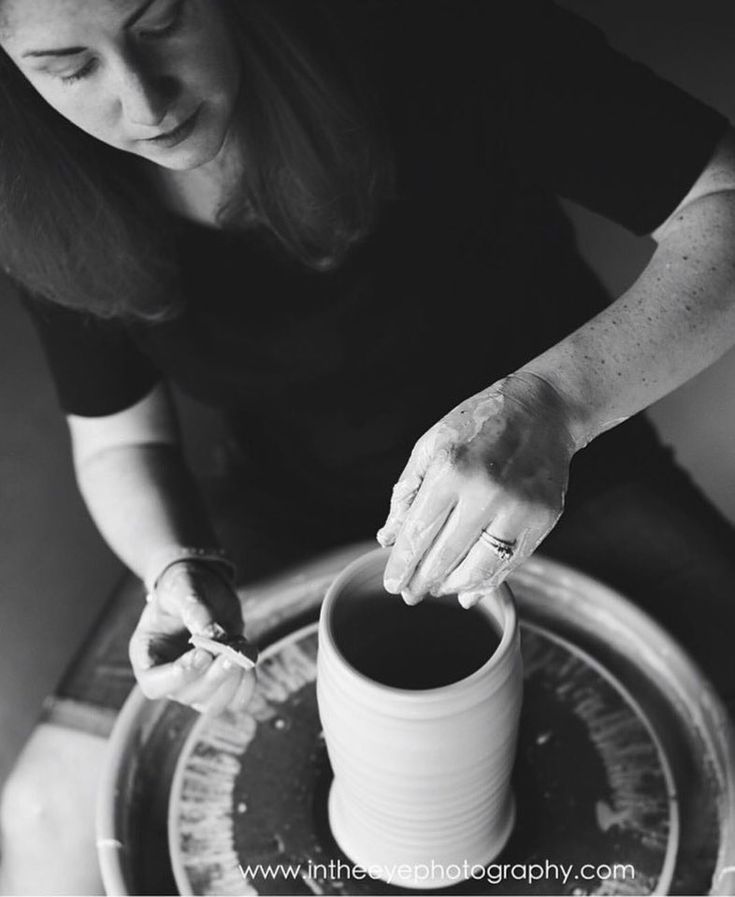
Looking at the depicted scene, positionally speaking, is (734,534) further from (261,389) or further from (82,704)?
(82,704)

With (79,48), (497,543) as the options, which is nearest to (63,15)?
(79,48)

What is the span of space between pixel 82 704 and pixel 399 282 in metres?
0.75

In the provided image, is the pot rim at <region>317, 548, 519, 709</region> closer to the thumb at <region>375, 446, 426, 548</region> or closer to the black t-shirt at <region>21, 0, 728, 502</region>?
the thumb at <region>375, 446, 426, 548</region>

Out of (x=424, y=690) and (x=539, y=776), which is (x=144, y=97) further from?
(x=539, y=776)

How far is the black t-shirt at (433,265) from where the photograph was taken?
3.09 feet

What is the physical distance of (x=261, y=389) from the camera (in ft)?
3.71

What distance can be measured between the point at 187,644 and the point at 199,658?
0.40 feet

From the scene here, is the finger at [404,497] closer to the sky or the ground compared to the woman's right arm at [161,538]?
closer to the sky

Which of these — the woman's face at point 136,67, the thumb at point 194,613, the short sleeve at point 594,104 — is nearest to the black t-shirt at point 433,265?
the short sleeve at point 594,104

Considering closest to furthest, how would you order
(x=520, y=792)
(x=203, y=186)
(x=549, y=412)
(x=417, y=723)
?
(x=417, y=723), (x=549, y=412), (x=520, y=792), (x=203, y=186)

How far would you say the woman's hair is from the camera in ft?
2.96

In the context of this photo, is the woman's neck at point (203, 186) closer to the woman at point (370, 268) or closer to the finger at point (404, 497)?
the woman at point (370, 268)

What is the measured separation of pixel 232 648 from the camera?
88cm

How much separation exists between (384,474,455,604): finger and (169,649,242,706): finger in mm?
235
